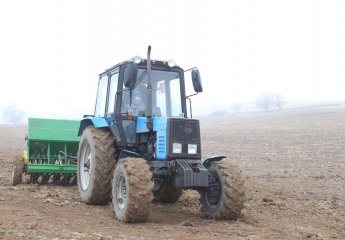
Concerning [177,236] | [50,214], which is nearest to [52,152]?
[50,214]

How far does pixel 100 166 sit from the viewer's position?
852 centimetres

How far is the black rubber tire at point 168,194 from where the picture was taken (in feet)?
30.9

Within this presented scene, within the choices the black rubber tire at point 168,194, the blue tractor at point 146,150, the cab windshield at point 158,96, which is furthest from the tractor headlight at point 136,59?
the black rubber tire at point 168,194

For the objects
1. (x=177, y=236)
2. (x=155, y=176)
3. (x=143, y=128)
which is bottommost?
(x=177, y=236)

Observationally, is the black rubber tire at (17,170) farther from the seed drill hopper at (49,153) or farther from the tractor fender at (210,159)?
the tractor fender at (210,159)

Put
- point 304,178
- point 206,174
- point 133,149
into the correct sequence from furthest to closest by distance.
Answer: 1. point 304,178
2. point 133,149
3. point 206,174

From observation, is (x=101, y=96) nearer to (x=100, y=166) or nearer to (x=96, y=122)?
(x=96, y=122)

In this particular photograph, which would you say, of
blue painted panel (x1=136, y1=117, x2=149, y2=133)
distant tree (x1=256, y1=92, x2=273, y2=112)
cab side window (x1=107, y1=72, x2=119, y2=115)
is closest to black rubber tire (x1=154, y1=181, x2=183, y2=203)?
blue painted panel (x1=136, y1=117, x2=149, y2=133)

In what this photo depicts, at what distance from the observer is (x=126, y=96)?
348 inches

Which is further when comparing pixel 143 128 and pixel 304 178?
pixel 304 178

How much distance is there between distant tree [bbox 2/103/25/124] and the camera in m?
120

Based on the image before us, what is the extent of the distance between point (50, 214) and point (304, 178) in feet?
27.5

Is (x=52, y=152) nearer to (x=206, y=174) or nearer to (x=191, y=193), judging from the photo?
(x=191, y=193)

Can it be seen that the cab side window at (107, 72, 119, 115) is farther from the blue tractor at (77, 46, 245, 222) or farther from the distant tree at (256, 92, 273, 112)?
the distant tree at (256, 92, 273, 112)
